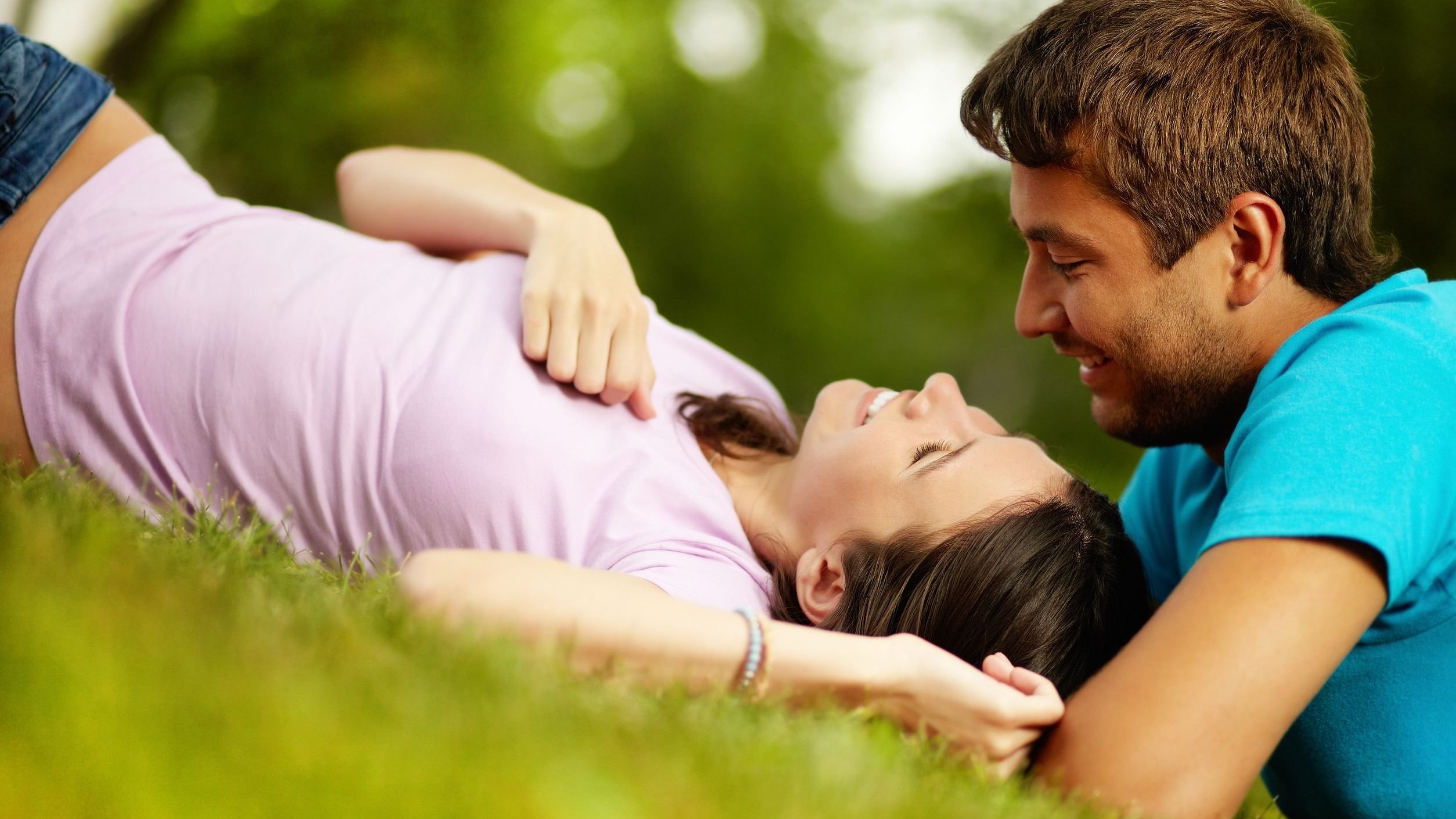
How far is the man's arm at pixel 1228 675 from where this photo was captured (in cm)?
190

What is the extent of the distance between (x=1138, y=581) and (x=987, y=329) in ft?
66.3

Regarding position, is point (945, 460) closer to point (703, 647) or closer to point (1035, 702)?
point (1035, 702)

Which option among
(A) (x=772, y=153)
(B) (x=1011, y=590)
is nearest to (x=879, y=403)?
(B) (x=1011, y=590)

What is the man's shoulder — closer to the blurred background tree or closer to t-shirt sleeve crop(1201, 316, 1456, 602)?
t-shirt sleeve crop(1201, 316, 1456, 602)

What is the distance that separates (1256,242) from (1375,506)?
97 centimetres

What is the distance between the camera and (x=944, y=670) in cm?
202

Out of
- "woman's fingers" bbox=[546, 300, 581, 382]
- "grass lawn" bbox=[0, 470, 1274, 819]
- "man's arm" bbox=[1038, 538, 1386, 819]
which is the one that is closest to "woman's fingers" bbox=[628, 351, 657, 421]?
"woman's fingers" bbox=[546, 300, 581, 382]

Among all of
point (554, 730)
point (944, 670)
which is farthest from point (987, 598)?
point (554, 730)

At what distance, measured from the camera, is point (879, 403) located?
295cm

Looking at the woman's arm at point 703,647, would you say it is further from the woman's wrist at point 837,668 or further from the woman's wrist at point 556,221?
the woman's wrist at point 556,221

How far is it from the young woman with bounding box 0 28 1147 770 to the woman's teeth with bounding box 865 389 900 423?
18 millimetres

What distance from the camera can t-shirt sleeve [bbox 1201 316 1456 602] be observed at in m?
1.95

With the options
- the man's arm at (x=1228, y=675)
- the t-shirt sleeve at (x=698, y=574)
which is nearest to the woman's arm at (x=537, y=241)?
the t-shirt sleeve at (x=698, y=574)

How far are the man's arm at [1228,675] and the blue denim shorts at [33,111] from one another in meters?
2.88
